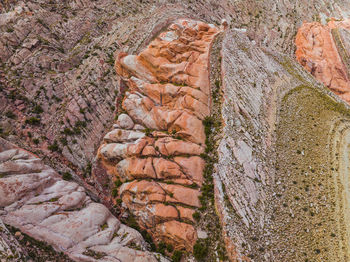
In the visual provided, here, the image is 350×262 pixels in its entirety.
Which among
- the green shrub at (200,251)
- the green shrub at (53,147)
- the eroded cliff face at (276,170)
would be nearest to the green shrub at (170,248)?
the green shrub at (200,251)

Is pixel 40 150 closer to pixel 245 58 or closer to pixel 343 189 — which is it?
pixel 245 58

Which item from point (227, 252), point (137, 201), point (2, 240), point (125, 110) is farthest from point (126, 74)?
point (227, 252)

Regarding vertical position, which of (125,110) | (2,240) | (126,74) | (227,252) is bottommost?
(227,252)

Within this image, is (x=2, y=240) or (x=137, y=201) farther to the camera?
(x=137, y=201)

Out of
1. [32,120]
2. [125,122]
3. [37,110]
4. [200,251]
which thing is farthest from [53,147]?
[200,251]

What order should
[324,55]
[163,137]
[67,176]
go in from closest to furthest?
[163,137] → [67,176] → [324,55]

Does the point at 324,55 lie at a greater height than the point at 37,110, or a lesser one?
greater

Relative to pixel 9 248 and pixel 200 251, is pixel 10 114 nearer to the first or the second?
pixel 9 248

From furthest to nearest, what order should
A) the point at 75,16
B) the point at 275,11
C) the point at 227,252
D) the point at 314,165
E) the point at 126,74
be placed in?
the point at 275,11, the point at 75,16, the point at 126,74, the point at 314,165, the point at 227,252
